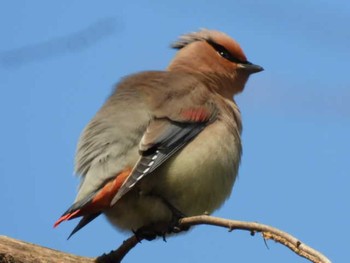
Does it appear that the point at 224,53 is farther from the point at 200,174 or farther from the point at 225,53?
the point at 200,174

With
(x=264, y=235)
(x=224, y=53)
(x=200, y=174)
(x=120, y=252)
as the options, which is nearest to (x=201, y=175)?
(x=200, y=174)

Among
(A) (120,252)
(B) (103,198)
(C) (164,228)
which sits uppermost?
(B) (103,198)

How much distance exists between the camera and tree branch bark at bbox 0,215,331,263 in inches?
136

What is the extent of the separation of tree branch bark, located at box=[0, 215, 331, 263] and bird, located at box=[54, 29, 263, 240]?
25cm

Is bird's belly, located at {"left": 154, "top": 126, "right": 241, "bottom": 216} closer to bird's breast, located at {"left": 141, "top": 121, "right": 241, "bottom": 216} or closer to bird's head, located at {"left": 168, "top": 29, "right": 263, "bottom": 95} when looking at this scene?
bird's breast, located at {"left": 141, "top": 121, "right": 241, "bottom": 216}

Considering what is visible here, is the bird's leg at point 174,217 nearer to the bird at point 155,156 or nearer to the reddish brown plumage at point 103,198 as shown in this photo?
the bird at point 155,156

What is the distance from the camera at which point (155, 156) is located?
15.4 feet

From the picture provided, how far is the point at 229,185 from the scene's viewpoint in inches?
198

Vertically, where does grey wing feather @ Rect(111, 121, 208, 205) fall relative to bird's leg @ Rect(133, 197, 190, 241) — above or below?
above

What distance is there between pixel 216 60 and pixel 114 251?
6.39ft

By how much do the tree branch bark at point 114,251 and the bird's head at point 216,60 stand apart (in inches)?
66.2

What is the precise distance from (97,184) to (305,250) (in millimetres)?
1383

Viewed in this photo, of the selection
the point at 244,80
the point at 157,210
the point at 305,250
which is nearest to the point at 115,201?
the point at 157,210

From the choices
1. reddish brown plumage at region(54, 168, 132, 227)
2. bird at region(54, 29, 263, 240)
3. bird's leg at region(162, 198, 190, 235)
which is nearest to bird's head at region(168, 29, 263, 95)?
bird at region(54, 29, 263, 240)
